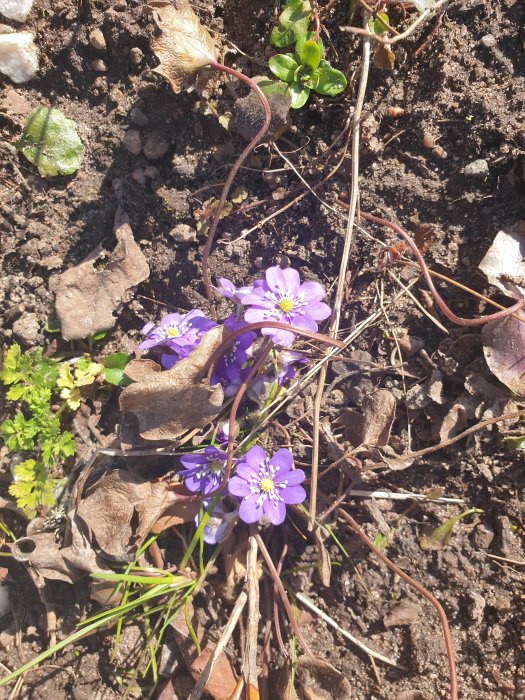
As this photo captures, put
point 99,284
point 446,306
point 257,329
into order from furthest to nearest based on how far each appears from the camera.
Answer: point 99,284
point 446,306
point 257,329

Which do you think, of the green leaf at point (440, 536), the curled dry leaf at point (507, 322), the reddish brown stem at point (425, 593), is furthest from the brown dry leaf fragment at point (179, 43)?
the green leaf at point (440, 536)

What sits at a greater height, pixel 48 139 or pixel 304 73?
pixel 304 73

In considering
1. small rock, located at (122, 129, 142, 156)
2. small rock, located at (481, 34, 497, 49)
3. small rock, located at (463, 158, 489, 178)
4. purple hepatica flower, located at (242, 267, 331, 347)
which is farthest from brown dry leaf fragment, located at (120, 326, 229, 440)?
small rock, located at (481, 34, 497, 49)

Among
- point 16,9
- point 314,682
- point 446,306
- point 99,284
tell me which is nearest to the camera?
point 314,682

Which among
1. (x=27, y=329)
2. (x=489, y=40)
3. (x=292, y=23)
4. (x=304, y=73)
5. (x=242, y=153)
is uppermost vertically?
(x=489, y=40)

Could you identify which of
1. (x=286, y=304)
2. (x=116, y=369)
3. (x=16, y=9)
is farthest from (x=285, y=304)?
(x=16, y=9)

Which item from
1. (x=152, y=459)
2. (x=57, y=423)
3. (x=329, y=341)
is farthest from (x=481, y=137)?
(x=57, y=423)

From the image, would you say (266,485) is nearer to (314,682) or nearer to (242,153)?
(314,682)
